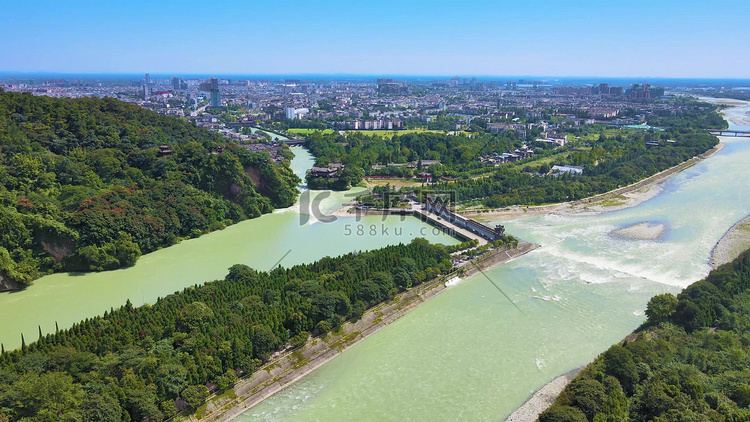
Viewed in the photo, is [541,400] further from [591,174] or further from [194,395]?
[591,174]

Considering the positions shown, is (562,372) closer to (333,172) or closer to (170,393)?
(170,393)

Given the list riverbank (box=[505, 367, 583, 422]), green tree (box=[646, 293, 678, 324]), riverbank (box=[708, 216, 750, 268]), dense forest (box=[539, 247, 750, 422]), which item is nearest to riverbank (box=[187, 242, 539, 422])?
riverbank (box=[505, 367, 583, 422])

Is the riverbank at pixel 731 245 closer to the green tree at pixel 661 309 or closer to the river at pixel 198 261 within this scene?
the green tree at pixel 661 309

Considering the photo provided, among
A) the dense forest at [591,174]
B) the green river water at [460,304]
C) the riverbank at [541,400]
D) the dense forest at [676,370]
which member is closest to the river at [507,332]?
the green river water at [460,304]

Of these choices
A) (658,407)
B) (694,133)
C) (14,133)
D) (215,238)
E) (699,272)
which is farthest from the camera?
(694,133)

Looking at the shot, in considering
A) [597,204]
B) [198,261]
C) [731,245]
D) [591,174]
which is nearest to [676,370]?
[731,245]

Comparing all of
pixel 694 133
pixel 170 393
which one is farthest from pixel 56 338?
pixel 694 133
